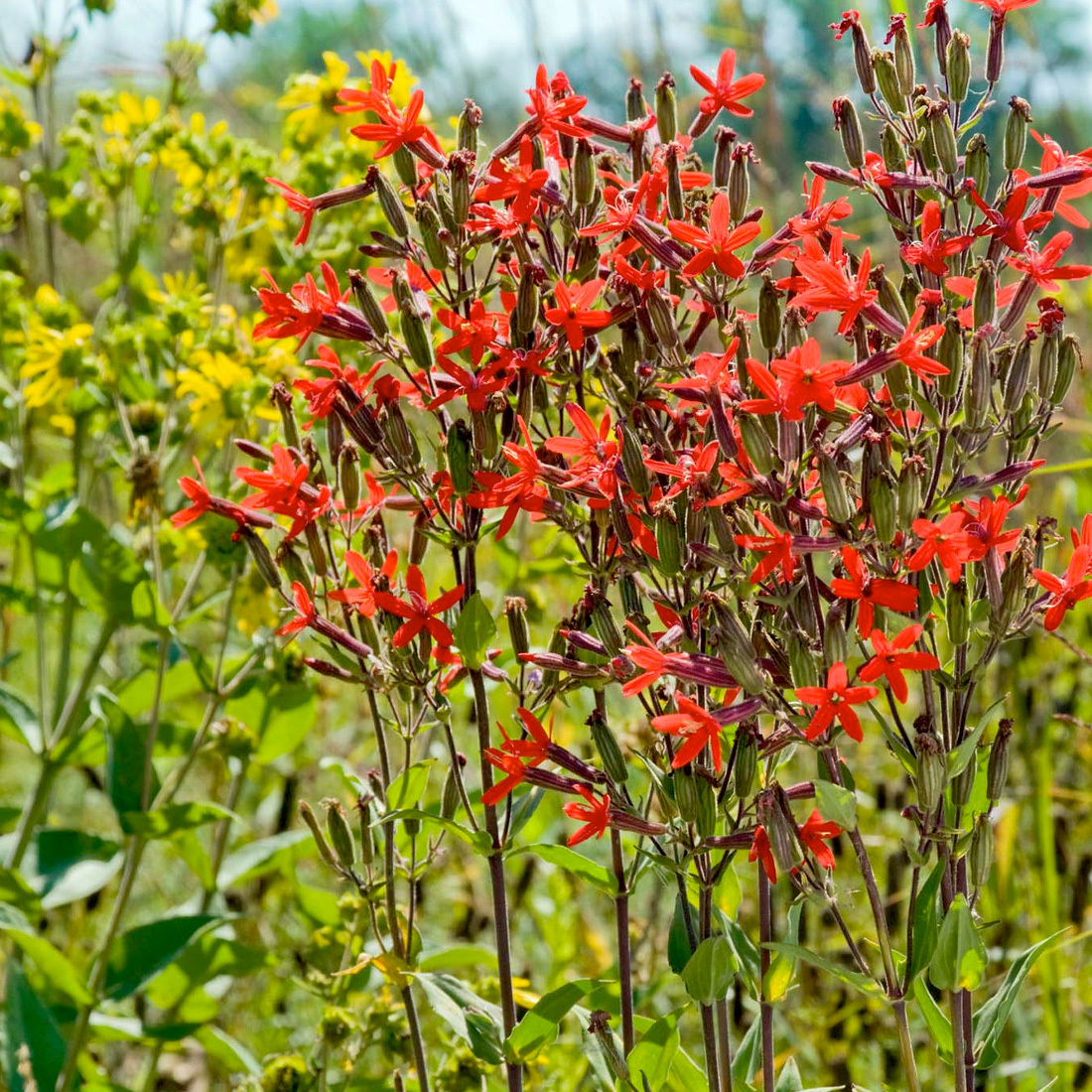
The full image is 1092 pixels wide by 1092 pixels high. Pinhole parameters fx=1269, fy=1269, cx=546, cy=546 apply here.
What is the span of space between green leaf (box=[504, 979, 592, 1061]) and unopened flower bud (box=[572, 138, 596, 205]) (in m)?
0.94

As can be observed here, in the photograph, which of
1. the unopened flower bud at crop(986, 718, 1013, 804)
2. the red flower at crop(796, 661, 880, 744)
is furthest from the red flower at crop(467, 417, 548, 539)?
the unopened flower bud at crop(986, 718, 1013, 804)

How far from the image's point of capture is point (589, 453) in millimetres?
1400

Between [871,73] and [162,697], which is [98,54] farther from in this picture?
[871,73]

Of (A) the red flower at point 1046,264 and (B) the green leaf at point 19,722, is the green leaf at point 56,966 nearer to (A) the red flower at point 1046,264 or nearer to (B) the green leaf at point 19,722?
(B) the green leaf at point 19,722

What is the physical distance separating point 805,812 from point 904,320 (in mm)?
2245

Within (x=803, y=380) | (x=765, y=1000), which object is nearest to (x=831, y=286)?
(x=803, y=380)

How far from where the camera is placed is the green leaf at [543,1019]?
1528 millimetres

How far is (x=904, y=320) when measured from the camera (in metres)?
1.42

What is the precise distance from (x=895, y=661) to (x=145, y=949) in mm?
1756

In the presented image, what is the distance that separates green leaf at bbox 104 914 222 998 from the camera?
2.40m

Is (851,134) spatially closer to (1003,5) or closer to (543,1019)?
(1003,5)

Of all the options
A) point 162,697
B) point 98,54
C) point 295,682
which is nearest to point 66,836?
point 162,697

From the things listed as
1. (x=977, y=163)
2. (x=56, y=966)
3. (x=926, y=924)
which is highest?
(x=977, y=163)

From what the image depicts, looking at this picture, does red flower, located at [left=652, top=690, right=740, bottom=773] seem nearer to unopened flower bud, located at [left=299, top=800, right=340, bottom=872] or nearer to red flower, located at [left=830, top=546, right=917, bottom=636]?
red flower, located at [left=830, top=546, right=917, bottom=636]
